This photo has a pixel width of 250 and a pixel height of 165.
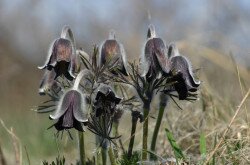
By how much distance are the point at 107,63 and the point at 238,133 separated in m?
1.07

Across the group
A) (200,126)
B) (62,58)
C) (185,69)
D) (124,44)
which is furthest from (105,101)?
(124,44)

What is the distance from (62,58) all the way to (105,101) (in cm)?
27

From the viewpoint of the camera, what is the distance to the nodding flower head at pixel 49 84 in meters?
2.97

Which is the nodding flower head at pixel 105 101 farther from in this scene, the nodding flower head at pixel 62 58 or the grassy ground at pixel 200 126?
the grassy ground at pixel 200 126

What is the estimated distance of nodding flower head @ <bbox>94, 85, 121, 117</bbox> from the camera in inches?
103

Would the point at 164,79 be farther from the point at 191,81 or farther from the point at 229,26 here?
the point at 229,26

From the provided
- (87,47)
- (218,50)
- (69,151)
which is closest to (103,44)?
(69,151)

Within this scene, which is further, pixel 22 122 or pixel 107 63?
pixel 22 122

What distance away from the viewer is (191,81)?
8.87 feet

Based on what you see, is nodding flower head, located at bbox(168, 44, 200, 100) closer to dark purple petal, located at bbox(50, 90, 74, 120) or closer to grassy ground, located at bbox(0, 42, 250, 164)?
grassy ground, located at bbox(0, 42, 250, 164)

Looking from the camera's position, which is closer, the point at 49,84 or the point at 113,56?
the point at 113,56

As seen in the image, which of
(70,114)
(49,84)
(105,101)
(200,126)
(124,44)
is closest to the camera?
(70,114)

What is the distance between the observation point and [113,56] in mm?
2727

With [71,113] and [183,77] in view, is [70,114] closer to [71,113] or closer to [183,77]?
[71,113]
